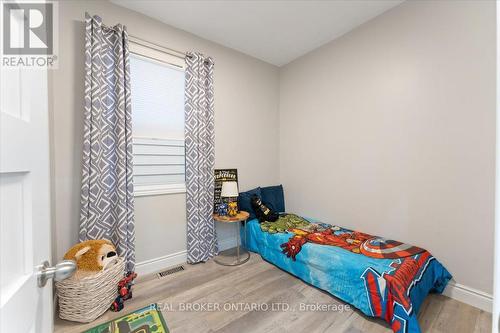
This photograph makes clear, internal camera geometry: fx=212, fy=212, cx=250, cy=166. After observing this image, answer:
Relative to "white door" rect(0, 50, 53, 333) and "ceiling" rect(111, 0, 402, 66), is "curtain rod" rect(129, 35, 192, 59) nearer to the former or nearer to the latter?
"ceiling" rect(111, 0, 402, 66)

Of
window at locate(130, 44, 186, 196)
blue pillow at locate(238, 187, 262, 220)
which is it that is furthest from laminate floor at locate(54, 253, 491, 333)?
window at locate(130, 44, 186, 196)

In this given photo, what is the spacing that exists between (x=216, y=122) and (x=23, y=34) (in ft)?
7.56

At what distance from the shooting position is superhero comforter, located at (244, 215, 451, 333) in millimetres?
1543

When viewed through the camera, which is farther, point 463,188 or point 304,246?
point 304,246

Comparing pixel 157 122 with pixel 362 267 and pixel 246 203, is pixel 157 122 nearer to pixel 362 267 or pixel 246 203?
pixel 246 203

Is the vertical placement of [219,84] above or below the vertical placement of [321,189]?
above

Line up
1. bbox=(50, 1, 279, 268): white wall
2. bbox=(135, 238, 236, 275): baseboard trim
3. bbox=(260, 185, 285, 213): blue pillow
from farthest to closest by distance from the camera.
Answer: bbox=(260, 185, 285, 213): blue pillow
bbox=(135, 238, 236, 275): baseboard trim
bbox=(50, 1, 279, 268): white wall

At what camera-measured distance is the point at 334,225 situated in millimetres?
2773

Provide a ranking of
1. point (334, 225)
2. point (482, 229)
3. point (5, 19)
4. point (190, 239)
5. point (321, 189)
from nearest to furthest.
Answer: point (5, 19) → point (482, 229) → point (190, 239) → point (334, 225) → point (321, 189)

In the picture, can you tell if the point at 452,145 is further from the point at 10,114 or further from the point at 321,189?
the point at 10,114

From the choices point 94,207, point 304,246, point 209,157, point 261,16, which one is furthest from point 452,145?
point 94,207

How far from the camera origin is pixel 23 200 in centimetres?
54

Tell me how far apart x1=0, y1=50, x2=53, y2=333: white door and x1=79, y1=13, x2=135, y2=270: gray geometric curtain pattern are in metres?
1.49

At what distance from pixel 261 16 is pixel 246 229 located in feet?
8.50
